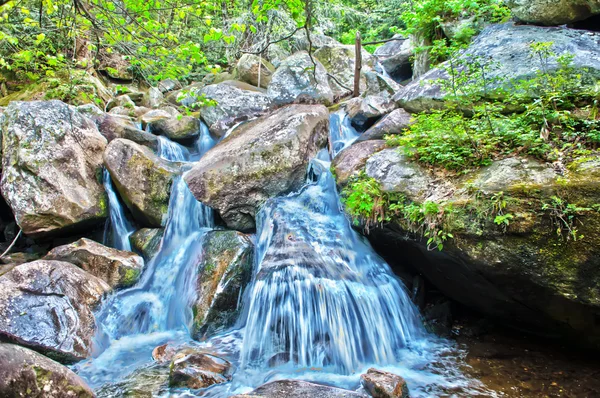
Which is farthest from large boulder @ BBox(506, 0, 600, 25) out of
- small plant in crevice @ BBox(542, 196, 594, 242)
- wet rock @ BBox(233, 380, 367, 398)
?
wet rock @ BBox(233, 380, 367, 398)

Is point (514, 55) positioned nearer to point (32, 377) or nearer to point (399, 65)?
point (32, 377)

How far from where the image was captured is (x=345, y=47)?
13.2 m

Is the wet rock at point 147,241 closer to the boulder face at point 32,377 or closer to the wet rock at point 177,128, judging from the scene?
the wet rock at point 177,128

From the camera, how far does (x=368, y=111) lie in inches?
341

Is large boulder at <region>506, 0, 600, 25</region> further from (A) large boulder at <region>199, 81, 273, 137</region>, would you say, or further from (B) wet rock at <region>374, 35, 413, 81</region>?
(B) wet rock at <region>374, 35, 413, 81</region>

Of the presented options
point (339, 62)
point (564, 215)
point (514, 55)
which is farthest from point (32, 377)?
point (339, 62)

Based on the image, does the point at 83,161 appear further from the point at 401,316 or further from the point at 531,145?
the point at 531,145

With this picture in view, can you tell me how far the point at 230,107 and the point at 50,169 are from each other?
4.63 metres

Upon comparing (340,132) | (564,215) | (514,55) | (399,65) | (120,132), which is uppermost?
(399,65)

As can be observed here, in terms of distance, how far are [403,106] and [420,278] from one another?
351cm

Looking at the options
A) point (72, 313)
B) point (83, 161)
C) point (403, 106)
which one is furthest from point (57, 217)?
point (403, 106)

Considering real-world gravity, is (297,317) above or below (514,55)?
below

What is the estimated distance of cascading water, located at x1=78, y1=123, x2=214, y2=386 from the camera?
506 cm

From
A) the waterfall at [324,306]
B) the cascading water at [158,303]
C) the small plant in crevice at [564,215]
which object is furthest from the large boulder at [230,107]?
the small plant in crevice at [564,215]
